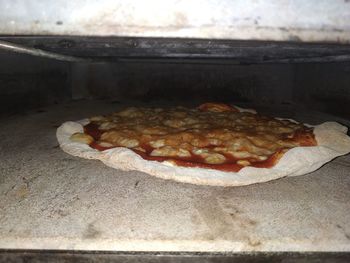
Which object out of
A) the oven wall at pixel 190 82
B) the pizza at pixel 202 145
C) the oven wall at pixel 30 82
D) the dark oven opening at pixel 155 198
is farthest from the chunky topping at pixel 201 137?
the oven wall at pixel 190 82

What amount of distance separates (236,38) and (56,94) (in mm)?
2897

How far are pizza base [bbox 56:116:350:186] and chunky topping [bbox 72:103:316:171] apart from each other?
0.06m

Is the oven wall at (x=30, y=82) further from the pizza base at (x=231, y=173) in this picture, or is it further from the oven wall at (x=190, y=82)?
the pizza base at (x=231, y=173)

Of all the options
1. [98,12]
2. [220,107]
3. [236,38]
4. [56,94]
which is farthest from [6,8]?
[56,94]

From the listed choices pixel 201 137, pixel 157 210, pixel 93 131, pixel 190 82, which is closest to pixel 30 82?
→ pixel 93 131

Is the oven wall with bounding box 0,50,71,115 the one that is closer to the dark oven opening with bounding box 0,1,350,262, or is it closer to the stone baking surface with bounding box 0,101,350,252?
the dark oven opening with bounding box 0,1,350,262

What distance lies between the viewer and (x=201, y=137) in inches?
79.4

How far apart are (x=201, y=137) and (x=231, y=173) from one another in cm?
50

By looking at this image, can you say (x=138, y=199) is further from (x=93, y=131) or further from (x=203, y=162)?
(x=93, y=131)

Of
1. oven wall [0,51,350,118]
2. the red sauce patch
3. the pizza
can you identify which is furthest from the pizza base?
oven wall [0,51,350,118]

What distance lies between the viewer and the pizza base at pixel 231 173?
1530mm

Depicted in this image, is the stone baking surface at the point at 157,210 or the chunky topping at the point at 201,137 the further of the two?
the chunky topping at the point at 201,137

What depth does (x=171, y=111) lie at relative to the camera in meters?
2.72

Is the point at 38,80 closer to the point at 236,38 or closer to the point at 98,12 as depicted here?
the point at 98,12
